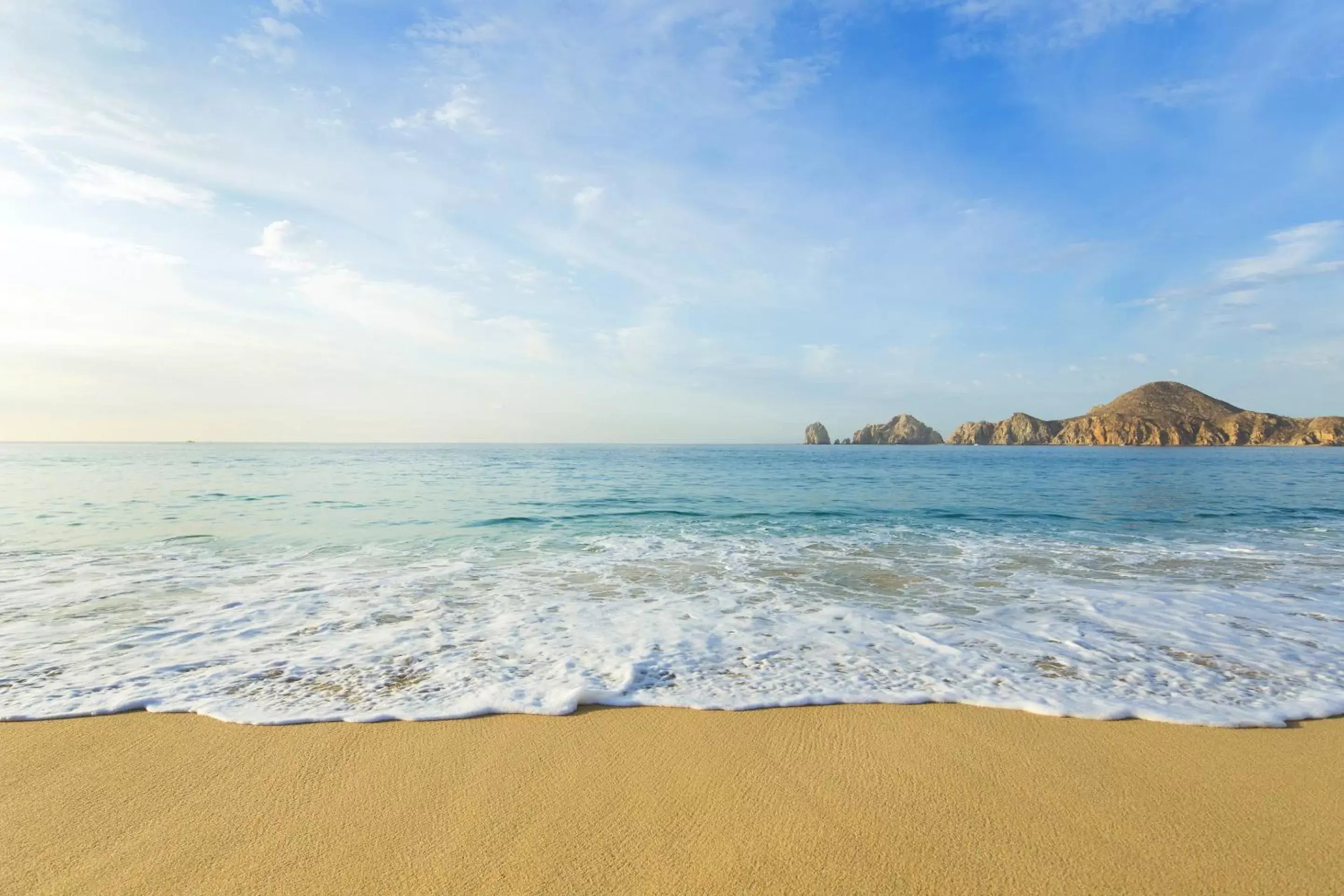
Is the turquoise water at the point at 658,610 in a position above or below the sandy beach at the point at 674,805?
below

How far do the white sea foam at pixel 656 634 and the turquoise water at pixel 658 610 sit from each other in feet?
0.12

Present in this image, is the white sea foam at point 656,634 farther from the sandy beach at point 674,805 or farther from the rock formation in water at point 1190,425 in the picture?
the rock formation in water at point 1190,425

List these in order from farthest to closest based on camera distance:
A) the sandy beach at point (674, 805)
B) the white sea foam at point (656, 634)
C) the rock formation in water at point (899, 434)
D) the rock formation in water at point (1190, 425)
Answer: the rock formation in water at point (899, 434) → the rock formation in water at point (1190, 425) → the white sea foam at point (656, 634) → the sandy beach at point (674, 805)

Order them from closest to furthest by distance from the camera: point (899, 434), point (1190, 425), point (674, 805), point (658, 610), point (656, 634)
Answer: point (674, 805)
point (656, 634)
point (658, 610)
point (1190, 425)
point (899, 434)

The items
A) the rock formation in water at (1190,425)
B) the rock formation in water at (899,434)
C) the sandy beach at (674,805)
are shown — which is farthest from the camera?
the rock formation in water at (899,434)

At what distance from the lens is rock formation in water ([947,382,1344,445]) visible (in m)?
114

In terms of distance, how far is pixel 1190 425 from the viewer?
116m

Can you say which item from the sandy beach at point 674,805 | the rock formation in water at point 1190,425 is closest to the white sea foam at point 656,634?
the sandy beach at point 674,805

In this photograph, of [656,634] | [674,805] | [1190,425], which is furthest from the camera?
[1190,425]

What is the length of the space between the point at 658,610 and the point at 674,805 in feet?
12.4

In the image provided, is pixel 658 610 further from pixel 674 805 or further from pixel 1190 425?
pixel 1190 425

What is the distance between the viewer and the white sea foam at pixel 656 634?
13.8 ft

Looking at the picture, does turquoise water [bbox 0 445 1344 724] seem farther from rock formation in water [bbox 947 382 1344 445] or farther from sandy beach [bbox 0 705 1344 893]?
rock formation in water [bbox 947 382 1344 445]

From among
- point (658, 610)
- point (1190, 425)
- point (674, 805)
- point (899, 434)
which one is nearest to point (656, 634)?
point (658, 610)
